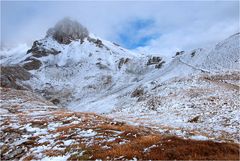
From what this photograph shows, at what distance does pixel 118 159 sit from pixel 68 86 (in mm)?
129061

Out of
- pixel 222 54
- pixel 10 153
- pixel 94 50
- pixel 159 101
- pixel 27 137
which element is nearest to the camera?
pixel 10 153

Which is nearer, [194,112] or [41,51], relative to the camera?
[194,112]

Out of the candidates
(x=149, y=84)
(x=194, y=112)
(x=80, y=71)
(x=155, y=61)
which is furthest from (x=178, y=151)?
(x=80, y=71)

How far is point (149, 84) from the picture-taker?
83250 millimetres

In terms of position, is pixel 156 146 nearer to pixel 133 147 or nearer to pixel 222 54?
pixel 133 147

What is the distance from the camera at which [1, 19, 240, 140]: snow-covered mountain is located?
3097cm

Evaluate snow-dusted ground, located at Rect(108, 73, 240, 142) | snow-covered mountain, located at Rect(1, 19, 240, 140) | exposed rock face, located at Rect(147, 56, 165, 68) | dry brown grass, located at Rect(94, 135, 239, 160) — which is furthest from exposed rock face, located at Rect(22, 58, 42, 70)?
dry brown grass, located at Rect(94, 135, 239, 160)

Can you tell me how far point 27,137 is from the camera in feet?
Result: 71.1

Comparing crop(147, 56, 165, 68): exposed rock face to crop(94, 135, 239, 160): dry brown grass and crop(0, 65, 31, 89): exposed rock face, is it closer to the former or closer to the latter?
crop(0, 65, 31, 89): exposed rock face

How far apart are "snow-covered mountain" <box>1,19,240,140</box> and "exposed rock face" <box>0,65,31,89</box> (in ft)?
13.0

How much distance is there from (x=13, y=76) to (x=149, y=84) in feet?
254

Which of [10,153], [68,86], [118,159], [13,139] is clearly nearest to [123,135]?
[118,159]

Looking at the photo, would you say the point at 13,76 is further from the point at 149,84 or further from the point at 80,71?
the point at 149,84

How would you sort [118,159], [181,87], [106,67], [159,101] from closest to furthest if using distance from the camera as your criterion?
[118,159]
[159,101]
[181,87]
[106,67]
